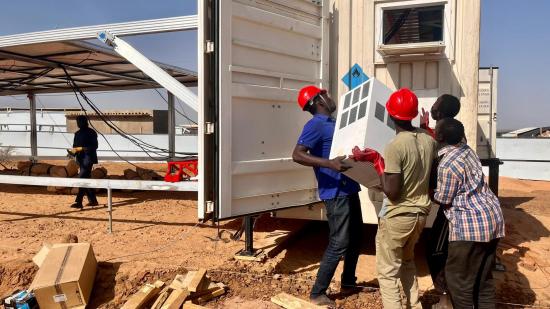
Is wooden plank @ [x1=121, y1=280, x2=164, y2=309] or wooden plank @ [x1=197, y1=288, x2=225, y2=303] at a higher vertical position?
wooden plank @ [x1=121, y1=280, x2=164, y2=309]

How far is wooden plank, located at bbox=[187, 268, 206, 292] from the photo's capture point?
12.9 feet

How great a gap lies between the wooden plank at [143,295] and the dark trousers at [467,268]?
2.58 m

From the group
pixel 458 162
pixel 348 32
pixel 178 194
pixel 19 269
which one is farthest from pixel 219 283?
pixel 178 194

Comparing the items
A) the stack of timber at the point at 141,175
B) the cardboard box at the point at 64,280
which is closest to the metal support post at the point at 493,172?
the cardboard box at the point at 64,280

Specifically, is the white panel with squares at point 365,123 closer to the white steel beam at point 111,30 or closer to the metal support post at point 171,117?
the white steel beam at point 111,30

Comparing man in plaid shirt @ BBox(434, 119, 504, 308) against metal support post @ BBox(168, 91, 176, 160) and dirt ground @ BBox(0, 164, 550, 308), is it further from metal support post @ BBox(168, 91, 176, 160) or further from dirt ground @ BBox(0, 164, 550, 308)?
metal support post @ BBox(168, 91, 176, 160)

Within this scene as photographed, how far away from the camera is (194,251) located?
537cm

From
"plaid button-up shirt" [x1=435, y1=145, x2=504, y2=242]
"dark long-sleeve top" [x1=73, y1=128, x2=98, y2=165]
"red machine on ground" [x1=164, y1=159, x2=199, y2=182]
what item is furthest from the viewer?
"dark long-sleeve top" [x1=73, y1=128, x2=98, y2=165]

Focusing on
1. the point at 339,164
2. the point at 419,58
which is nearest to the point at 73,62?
the point at 419,58

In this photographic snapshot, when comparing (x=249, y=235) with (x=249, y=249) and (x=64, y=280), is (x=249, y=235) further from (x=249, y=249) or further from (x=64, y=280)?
(x=64, y=280)

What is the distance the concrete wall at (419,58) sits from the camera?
→ 14.5ft

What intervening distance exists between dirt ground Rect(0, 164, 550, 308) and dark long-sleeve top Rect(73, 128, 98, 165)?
0.95m

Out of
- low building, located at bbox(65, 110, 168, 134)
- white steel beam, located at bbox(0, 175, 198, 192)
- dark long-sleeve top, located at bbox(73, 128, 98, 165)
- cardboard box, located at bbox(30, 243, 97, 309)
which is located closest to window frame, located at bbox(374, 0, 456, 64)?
white steel beam, located at bbox(0, 175, 198, 192)

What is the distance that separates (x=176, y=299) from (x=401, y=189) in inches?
84.7
